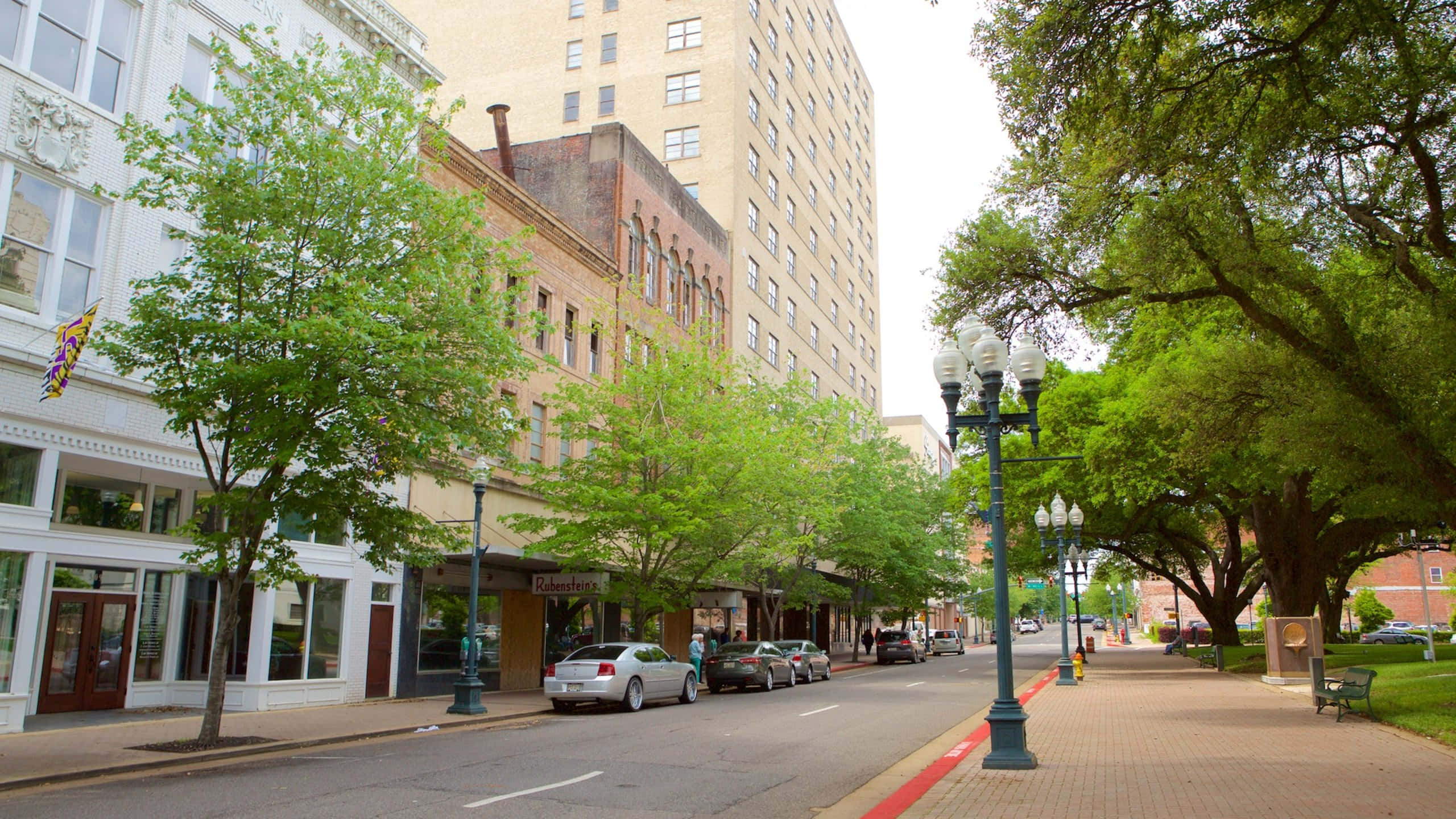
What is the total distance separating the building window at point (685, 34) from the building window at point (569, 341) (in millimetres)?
23347

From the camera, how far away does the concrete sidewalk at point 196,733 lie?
38.1 ft

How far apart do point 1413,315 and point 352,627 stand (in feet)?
69.3

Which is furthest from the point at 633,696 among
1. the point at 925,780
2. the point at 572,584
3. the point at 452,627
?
the point at 925,780

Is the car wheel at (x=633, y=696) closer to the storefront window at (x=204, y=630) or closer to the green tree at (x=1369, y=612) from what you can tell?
the storefront window at (x=204, y=630)

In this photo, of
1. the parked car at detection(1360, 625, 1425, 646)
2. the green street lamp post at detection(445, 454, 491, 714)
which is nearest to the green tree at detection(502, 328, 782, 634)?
the green street lamp post at detection(445, 454, 491, 714)

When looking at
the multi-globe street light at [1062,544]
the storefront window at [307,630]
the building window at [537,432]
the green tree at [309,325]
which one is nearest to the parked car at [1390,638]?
the multi-globe street light at [1062,544]

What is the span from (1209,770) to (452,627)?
63.5 feet

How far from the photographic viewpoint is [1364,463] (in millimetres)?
16906

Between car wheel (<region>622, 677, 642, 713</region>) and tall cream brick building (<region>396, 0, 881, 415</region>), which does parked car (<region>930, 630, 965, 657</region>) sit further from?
car wheel (<region>622, 677, 642, 713</region>)

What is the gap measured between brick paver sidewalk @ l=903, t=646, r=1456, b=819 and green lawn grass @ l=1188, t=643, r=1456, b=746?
0.37m

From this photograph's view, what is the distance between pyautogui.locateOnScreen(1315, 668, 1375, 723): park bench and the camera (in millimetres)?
15547

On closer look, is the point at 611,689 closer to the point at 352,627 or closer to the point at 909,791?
the point at 352,627

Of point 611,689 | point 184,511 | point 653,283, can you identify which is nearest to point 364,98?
point 184,511

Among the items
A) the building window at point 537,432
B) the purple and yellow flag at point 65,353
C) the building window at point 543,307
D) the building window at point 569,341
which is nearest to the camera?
the purple and yellow flag at point 65,353
